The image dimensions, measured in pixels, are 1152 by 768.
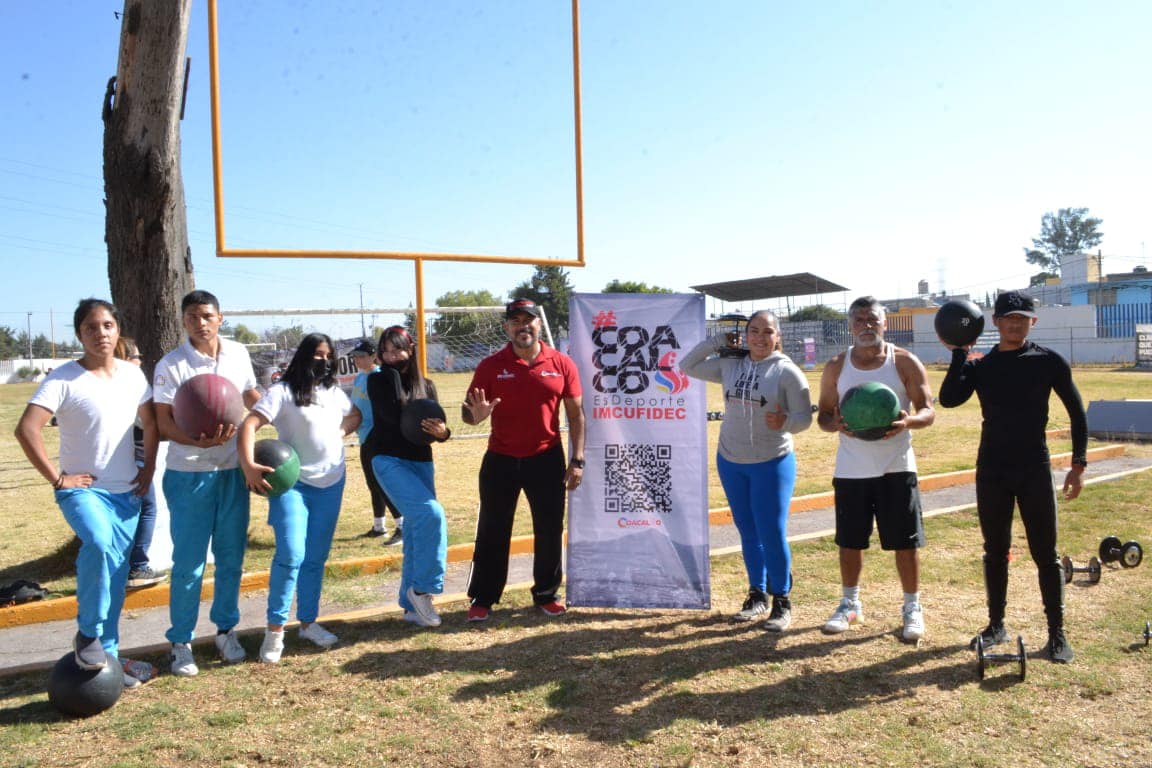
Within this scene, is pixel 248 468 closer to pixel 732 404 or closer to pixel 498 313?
pixel 732 404

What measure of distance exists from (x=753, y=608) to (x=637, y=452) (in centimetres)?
124

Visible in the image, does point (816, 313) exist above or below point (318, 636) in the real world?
above

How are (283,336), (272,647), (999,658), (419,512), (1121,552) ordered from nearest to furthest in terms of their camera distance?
(999,658) → (272,647) → (419,512) → (1121,552) → (283,336)

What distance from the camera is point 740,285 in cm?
4244

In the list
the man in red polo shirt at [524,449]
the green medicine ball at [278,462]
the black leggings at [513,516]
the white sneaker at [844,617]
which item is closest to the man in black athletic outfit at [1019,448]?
the white sneaker at [844,617]

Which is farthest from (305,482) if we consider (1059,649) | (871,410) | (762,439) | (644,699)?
(1059,649)

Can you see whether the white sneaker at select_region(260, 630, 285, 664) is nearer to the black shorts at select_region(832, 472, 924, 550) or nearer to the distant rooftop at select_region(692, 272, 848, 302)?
the black shorts at select_region(832, 472, 924, 550)

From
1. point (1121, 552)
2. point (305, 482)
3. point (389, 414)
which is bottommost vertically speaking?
point (1121, 552)

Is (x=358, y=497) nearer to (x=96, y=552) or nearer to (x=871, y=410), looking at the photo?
(x=96, y=552)

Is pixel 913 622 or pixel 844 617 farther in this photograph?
pixel 844 617

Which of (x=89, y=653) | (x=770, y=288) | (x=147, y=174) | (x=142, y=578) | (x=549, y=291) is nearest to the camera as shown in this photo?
(x=89, y=653)

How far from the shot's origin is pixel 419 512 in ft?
16.9

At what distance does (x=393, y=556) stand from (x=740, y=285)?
3739 cm

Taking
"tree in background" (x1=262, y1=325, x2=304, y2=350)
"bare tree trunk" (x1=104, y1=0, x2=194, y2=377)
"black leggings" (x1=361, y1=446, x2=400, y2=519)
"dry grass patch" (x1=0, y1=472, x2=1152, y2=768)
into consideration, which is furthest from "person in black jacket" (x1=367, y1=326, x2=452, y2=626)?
"tree in background" (x1=262, y1=325, x2=304, y2=350)
